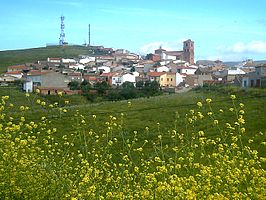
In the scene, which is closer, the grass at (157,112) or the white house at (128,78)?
the grass at (157,112)

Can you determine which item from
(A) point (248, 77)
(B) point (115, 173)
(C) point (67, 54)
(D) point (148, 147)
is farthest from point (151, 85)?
(C) point (67, 54)

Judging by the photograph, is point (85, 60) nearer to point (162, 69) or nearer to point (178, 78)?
point (162, 69)

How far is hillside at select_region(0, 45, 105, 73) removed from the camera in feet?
360

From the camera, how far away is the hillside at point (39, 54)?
109656 mm

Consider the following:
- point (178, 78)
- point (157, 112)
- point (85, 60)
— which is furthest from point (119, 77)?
point (157, 112)

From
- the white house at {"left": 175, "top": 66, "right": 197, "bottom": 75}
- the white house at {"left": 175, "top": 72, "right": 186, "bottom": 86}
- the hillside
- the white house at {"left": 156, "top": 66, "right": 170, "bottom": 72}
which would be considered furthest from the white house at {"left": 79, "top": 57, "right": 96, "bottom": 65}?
the white house at {"left": 175, "top": 72, "right": 186, "bottom": 86}

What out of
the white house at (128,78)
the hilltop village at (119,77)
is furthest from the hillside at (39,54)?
the white house at (128,78)

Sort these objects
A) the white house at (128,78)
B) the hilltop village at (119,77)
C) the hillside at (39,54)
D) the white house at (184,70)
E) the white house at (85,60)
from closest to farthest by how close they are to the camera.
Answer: the hilltop village at (119,77) < the white house at (128,78) < the white house at (184,70) < the white house at (85,60) < the hillside at (39,54)

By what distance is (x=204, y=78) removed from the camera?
71688mm

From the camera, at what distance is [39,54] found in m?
123

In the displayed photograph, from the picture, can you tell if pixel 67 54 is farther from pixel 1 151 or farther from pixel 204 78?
pixel 1 151

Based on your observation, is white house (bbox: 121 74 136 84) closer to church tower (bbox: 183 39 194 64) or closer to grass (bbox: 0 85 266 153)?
grass (bbox: 0 85 266 153)

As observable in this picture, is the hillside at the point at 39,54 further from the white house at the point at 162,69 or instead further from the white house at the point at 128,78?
the white house at the point at 128,78

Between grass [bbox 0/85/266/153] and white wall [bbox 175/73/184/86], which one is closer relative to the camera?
grass [bbox 0/85/266/153]
